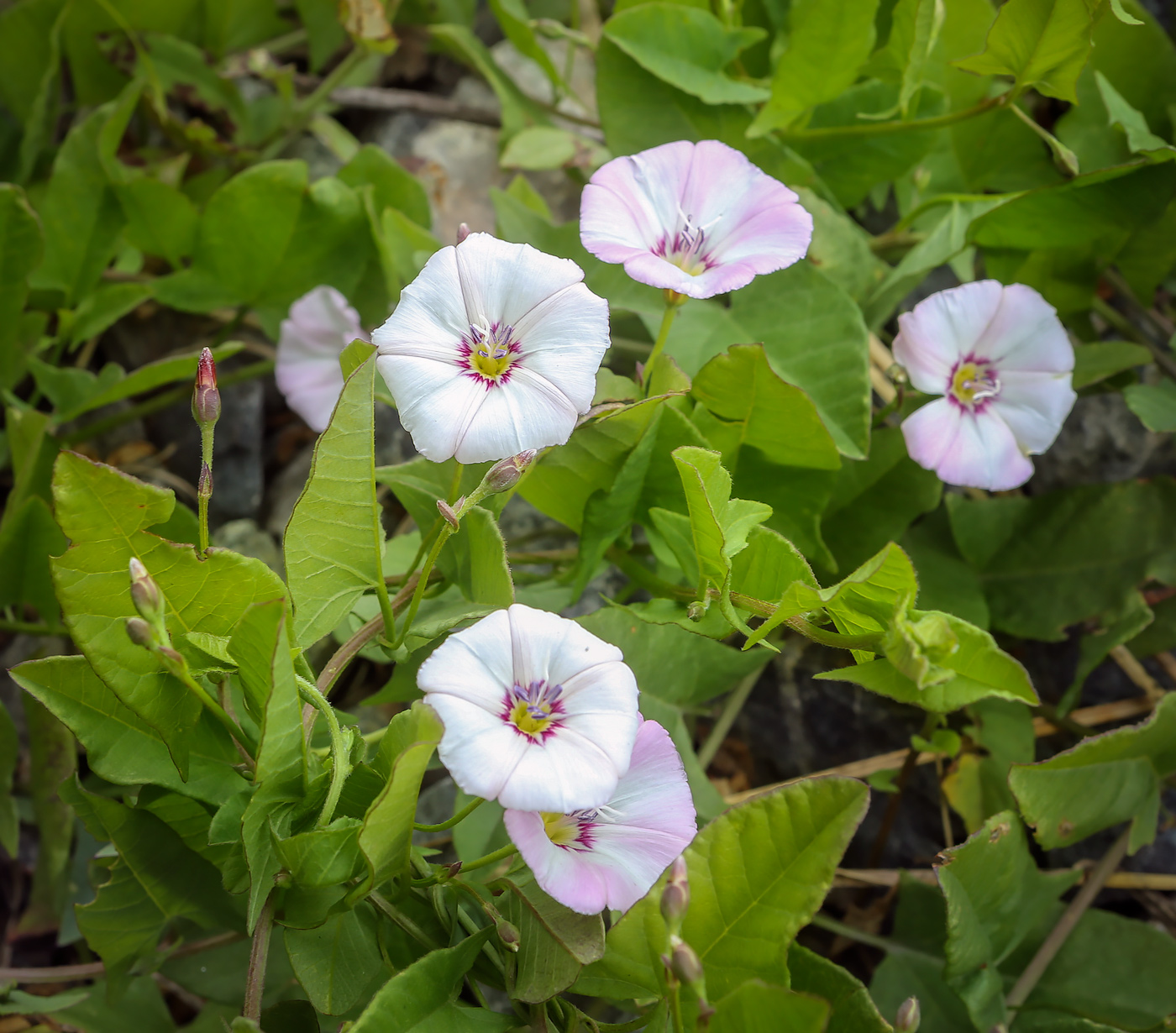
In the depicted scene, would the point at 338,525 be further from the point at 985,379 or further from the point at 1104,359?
the point at 1104,359

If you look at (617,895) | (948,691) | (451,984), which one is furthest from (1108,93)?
(451,984)

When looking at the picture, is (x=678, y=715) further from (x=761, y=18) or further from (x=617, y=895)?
(x=761, y=18)

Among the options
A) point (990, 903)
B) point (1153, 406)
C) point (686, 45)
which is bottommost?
point (990, 903)

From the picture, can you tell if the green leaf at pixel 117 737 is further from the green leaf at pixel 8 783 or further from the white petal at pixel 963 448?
the white petal at pixel 963 448

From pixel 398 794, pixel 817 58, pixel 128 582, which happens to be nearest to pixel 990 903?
pixel 398 794

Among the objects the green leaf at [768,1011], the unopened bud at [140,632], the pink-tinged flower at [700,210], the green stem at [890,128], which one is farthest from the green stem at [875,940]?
the green stem at [890,128]
